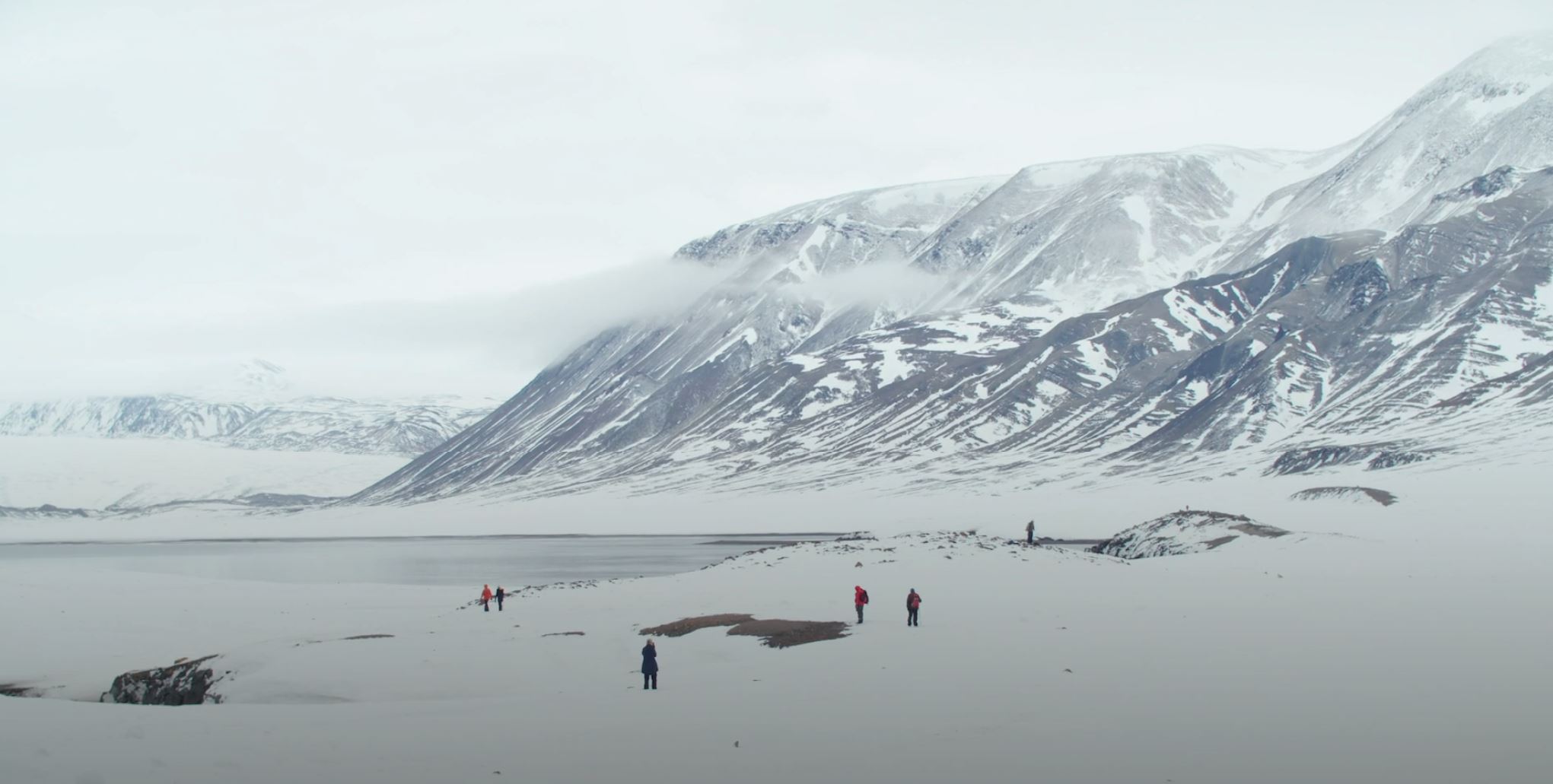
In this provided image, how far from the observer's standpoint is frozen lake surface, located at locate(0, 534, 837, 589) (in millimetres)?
80312

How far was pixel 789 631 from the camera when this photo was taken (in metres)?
35.0

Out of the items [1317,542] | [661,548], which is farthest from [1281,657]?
[661,548]

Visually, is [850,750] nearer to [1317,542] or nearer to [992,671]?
[992,671]

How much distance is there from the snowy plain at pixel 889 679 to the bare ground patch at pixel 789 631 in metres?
0.99

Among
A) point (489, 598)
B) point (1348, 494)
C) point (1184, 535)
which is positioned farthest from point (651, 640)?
point (1348, 494)

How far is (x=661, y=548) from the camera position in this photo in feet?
354

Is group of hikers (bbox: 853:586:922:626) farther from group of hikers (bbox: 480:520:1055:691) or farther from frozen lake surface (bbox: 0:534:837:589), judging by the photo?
frozen lake surface (bbox: 0:534:837:589)

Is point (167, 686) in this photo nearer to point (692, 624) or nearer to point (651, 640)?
point (651, 640)

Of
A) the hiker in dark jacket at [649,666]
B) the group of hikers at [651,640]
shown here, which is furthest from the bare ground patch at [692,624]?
the hiker in dark jacket at [649,666]

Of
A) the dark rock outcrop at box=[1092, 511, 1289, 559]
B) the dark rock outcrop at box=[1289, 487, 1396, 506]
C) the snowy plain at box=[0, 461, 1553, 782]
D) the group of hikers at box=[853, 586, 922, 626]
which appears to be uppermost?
the dark rock outcrop at box=[1289, 487, 1396, 506]

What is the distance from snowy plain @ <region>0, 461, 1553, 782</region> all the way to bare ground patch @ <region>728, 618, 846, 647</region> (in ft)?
3.24

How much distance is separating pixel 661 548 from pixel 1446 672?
88.3m

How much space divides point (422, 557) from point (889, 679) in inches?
3498

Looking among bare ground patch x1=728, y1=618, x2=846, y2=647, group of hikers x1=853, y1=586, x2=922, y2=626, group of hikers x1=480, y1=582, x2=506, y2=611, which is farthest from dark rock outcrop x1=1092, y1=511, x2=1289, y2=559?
group of hikers x1=480, y1=582, x2=506, y2=611
